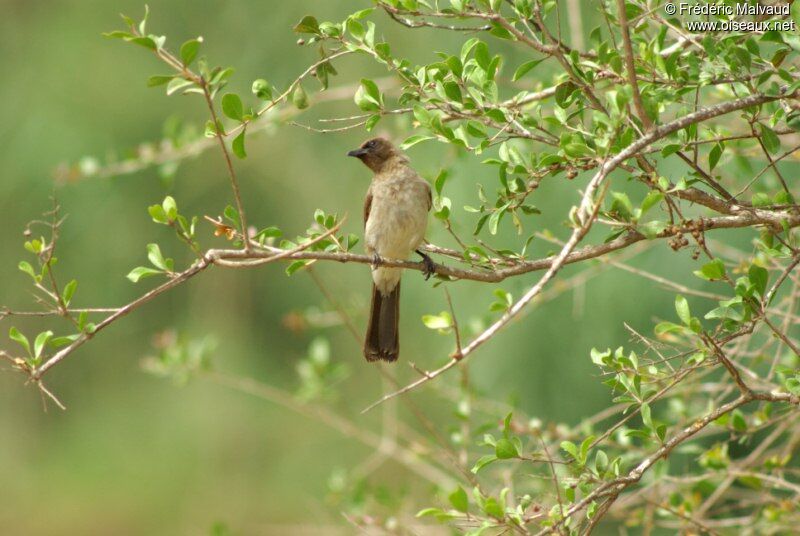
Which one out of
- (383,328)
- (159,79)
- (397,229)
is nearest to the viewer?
(159,79)

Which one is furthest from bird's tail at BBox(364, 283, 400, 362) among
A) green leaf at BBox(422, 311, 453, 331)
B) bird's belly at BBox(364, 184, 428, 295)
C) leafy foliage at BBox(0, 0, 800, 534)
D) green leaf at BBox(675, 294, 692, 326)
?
green leaf at BBox(675, 294, 692, 326)

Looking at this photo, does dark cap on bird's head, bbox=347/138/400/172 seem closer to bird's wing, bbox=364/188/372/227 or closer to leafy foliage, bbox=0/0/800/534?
bird's wing, bbox=364/188/372/227

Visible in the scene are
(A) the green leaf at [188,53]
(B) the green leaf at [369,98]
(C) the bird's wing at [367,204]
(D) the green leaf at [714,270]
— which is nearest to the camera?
(A) the green leaf at [188,53]

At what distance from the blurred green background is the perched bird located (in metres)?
2.07

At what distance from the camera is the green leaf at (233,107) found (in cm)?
280

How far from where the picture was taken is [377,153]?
5.32 m

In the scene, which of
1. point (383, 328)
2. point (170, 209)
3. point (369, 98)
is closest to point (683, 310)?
point (369, 98)

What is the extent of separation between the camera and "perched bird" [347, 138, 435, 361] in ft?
16.0

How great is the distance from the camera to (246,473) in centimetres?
984

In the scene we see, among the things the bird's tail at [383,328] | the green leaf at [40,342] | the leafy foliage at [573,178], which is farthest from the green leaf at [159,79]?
the bird's tail at [383,328]

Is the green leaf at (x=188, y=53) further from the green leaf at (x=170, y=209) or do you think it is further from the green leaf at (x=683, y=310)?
the green leaf at (x=683, y=310)

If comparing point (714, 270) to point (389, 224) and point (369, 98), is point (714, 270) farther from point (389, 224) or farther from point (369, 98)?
point (389, 224)

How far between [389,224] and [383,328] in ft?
1.75

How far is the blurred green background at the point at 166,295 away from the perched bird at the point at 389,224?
6.78 feet
